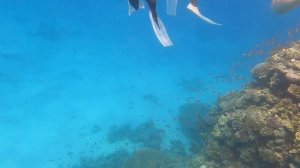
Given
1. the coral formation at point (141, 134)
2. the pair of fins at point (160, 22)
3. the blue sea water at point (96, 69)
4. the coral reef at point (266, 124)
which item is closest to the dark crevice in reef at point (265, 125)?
the coral reef at point (266, 124)

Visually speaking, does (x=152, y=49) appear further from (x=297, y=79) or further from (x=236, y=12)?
(x=297, y=79)

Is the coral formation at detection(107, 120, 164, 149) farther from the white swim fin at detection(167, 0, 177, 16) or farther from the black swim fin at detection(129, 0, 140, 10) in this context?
the white swim fin at detection(167, 0, 177, 16)

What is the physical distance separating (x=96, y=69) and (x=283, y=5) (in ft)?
76.2

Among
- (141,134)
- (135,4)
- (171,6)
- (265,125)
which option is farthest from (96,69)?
(171,6)

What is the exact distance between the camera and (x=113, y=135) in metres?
16.9

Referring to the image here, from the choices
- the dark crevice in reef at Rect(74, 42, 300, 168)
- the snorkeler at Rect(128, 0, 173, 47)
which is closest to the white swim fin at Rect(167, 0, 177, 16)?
the snorkeler at Rect(128, 0, 173, 47)

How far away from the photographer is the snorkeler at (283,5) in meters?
2.79

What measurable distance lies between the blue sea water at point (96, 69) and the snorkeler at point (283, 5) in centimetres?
917

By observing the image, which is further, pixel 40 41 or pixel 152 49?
pixel 152 49

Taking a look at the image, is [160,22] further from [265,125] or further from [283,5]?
[265,125]

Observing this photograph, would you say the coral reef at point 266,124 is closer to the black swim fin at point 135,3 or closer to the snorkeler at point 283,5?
the snorkeler at point 283,5

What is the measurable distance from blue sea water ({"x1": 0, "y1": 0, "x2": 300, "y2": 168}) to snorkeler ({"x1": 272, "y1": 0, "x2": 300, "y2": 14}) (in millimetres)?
9171

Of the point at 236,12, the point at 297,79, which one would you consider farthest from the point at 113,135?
the point at 236,12

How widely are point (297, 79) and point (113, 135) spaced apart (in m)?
11.5
